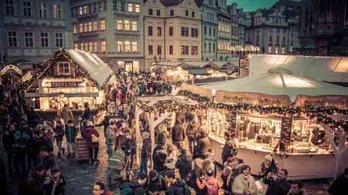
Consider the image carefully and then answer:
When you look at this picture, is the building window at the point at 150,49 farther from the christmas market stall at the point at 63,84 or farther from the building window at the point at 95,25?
the christmas market stall at the point at 63,84

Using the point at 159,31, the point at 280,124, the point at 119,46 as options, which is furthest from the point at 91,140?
the point at 159,31

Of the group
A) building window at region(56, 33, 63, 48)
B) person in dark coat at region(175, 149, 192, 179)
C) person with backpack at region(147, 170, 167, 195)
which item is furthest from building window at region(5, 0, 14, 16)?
person with backpack at region(147, 170, 167, 195)

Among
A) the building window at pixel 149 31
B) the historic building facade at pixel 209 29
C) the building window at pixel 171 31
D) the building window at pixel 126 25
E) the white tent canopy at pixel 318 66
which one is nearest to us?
the white tent canopy at pixel 318 66

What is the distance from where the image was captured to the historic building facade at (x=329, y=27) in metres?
28.4

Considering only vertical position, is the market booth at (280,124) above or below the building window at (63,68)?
below

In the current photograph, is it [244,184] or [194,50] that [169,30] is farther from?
[244,184]

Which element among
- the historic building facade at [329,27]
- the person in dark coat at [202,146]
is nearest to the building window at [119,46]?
the historic building facade at [329,27]

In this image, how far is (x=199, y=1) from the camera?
182 ft

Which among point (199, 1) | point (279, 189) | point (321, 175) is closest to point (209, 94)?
point (321, 175)

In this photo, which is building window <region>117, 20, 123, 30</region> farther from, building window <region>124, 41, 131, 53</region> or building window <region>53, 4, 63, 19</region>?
building window <region>53, 4, 63, 19</region>

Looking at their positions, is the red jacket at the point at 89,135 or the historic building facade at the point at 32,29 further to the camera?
the historic building facade at the point at 32,29

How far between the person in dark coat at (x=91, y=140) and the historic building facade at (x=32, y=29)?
23.0m

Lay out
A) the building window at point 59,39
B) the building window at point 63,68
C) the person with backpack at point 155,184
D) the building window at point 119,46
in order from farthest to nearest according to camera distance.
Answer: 1. the building window at point 119,46
2. the building window at point 59,39
3. the building window at point 63,68
4. the person with backpack at point 155,184

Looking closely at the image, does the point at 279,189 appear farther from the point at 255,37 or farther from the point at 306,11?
the point at 255,37
